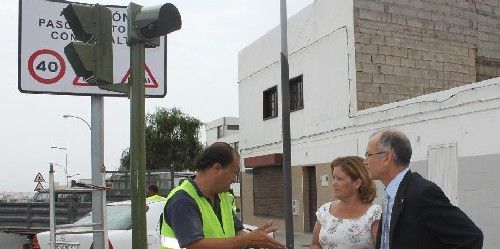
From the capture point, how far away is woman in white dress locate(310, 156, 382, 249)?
4266 millimetres

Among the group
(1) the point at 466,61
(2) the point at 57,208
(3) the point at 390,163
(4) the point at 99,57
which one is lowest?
(2) the point at 57,208

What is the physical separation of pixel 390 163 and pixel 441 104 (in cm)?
1000

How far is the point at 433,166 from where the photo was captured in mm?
A: 12930

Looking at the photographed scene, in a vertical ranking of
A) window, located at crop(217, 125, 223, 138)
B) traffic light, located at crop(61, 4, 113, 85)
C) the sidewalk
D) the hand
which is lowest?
the sidewalk

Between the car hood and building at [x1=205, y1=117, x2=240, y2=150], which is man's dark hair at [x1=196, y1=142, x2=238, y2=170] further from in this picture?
building at [x1=205, y1=117, x2=240, y2=150]

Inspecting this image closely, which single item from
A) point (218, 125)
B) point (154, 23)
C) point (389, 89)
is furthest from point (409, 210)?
point (218, 125)

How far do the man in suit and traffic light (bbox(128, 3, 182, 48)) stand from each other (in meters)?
1.58

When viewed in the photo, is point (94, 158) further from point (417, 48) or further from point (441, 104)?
A: point (417, 48)

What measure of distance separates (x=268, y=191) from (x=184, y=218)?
19.0 meters

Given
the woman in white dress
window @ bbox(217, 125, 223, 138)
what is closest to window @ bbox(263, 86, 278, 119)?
the woman in white dress

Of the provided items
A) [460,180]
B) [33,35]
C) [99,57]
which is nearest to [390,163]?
[99,57]

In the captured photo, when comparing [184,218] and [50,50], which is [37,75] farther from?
[184,218]

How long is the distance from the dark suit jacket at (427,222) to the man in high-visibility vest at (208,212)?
67 centimetres

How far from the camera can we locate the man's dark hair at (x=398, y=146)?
334 centimetres
